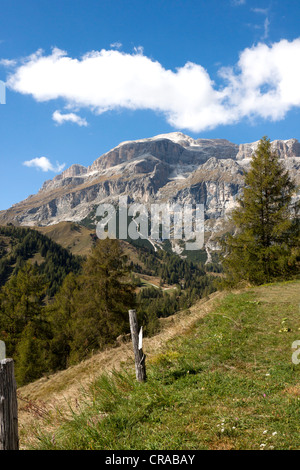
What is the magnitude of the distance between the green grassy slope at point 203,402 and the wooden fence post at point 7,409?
4.78ft

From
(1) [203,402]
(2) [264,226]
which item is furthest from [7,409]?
(2) [264,226]

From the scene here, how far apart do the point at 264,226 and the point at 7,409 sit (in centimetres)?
2234

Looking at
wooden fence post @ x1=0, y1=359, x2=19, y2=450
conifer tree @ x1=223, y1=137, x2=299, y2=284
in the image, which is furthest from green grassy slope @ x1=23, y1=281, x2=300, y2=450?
conifer tree @ x1=223, y1=137, x2=299, y2=284

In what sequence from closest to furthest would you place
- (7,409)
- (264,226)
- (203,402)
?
1. (7,409)
2. (203,402)
3. (264,226)

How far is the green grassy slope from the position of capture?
203 inches

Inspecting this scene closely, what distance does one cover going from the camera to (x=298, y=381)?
7.26 meters

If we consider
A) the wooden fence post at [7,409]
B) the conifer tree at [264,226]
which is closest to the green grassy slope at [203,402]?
the wooden fence post at [7,409]

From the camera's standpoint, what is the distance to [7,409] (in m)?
4.36

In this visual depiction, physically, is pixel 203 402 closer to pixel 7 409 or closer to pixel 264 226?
pixel 7 409

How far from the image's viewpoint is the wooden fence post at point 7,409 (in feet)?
A: 14.1

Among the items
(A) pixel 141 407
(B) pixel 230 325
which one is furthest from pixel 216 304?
(A) pixel 141 407

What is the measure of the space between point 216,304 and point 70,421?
453 inches
